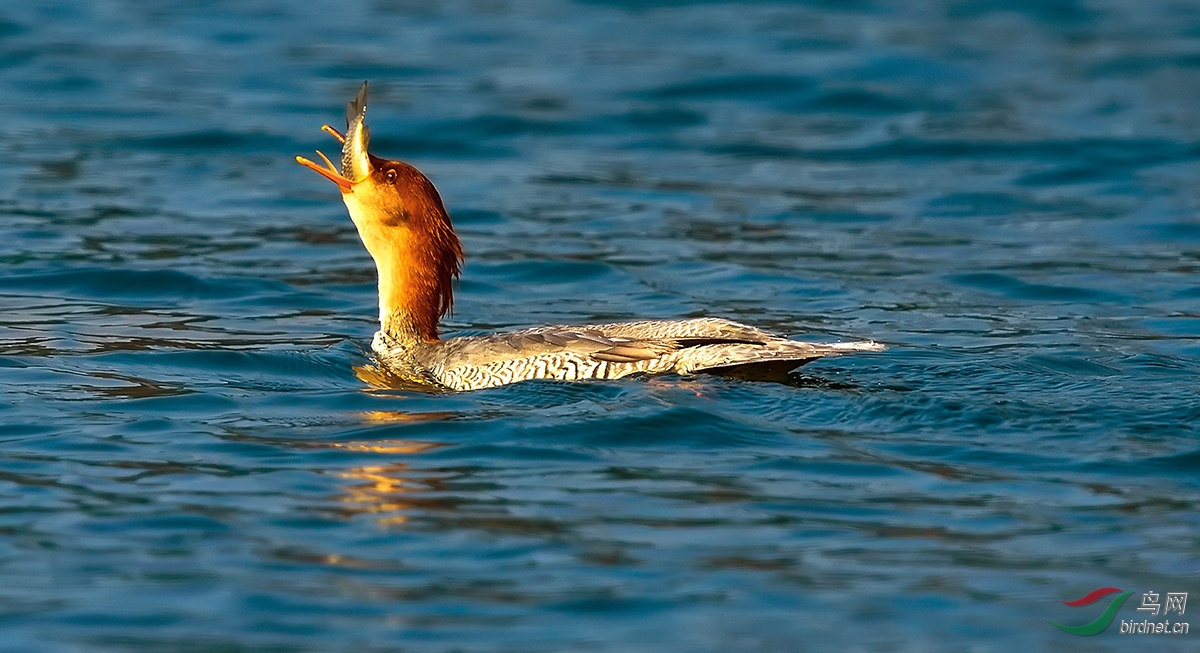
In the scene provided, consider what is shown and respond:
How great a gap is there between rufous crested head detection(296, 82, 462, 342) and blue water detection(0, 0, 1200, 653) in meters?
0.52

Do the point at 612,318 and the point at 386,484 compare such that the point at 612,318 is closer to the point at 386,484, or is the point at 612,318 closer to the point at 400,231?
the point at 400,231

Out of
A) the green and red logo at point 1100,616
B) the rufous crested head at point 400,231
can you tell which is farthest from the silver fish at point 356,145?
the green and red logo at point 1100,616

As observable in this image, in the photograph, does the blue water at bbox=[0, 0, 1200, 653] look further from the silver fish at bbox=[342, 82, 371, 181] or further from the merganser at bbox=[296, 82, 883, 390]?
the silver fish at bbox=[342, 82, 371, 181]

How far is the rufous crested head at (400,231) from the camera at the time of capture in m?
9.43

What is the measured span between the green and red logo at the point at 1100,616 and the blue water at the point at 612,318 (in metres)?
0.04

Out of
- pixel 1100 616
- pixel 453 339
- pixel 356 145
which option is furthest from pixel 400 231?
pixel 1100 616

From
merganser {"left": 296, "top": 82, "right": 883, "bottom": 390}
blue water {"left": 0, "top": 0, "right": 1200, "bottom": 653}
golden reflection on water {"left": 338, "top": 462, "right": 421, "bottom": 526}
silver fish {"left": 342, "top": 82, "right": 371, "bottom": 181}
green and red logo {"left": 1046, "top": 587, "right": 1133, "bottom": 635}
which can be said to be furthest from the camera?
Result: silver fish {"left": 342, "top": 82, "right": 371, "bottom": 181}

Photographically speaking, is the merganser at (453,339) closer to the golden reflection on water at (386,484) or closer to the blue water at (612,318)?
the blue water at (612,318)

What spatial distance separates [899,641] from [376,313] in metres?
6.50

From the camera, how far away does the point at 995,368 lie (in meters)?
9.30

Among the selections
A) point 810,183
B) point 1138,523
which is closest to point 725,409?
point 1138,523

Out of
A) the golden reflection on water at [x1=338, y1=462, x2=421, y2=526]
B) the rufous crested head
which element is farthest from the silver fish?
the golden reflection on water at [x1=338, y1=462, x2=421, y2=526]

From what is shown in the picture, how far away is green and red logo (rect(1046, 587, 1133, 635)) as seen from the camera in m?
5.92

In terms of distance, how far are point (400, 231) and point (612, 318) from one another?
210 cm
